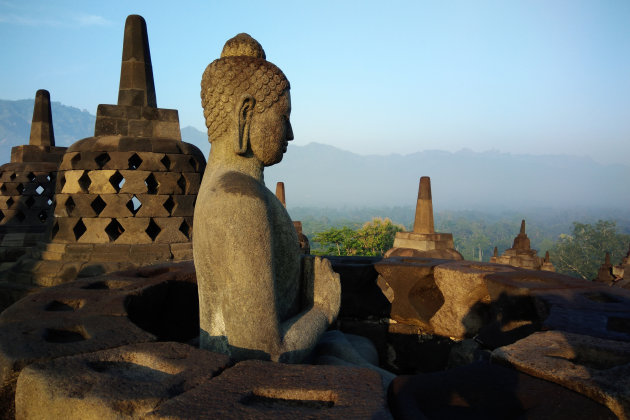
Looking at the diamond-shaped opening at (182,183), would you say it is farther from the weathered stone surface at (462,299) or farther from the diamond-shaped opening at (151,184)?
the weathered stone surface at (462,299)

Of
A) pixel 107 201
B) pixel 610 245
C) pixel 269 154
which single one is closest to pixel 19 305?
pixel 269 154

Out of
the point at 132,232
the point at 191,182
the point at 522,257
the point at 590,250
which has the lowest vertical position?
the point at 590,250

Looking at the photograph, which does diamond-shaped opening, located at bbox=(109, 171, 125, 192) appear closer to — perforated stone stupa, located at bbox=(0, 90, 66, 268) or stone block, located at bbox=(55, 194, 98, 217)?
stone block, located at bbox=(55, 194, 98, 217)

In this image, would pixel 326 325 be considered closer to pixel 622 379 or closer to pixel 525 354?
pixel 525 354

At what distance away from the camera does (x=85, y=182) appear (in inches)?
217

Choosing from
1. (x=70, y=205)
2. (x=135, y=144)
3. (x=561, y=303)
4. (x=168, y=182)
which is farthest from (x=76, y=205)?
(x=561, y=303)

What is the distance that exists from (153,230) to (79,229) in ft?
3.14

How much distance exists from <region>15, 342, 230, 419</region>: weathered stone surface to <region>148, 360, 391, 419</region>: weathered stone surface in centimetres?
8

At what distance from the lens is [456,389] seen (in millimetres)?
1470

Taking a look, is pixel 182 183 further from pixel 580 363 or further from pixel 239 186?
pixel 580 363

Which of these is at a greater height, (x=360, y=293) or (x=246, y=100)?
(x=246, y=100)

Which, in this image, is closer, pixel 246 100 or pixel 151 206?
pixel 246 100

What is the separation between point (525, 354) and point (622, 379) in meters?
0.32

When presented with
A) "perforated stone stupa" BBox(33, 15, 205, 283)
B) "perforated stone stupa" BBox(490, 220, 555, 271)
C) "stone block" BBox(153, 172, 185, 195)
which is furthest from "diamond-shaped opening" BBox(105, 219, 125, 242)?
"perforated stone stupa" BBox(490, 220, 555, 271)
